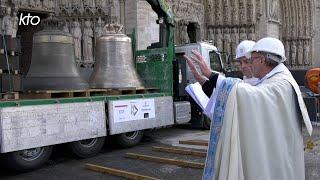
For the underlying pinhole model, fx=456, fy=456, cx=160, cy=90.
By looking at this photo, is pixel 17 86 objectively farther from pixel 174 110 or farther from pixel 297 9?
pixel 297 9

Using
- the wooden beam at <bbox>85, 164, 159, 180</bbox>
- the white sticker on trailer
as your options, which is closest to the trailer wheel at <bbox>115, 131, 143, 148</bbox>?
the white sticker on trailer

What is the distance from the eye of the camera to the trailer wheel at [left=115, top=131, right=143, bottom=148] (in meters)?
9.76

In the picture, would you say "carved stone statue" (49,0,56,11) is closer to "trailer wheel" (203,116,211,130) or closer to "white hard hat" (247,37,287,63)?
"trailer wheel" (203,116,211,130)

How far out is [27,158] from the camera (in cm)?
778

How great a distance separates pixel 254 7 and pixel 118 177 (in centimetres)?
1617

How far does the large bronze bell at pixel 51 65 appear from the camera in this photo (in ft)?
27.9

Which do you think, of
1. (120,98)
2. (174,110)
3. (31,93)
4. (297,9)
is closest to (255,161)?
(31,93)

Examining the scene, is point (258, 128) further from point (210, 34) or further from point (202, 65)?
point (210, 34)

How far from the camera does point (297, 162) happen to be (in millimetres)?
2969

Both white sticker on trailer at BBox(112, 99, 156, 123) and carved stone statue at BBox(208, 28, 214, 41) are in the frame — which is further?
carved stone statue at BBox(208, 28, 214, 41)

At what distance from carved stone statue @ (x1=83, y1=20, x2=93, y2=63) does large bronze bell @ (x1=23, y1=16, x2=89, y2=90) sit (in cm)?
619

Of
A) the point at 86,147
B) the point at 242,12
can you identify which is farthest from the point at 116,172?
the point at 242,12

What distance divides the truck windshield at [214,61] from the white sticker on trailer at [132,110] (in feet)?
9.19

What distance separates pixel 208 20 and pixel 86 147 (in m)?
13.6
